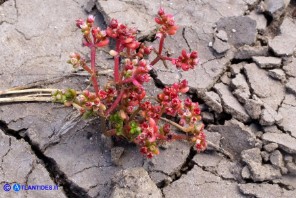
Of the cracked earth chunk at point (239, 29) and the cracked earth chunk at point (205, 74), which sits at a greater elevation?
the cracked earth chunk at point (239, 29)

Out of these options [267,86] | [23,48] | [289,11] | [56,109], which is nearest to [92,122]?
[56,109]

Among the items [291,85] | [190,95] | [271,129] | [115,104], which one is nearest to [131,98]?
[115,104]

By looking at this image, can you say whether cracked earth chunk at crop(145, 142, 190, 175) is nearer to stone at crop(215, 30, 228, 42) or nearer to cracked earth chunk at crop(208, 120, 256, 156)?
cracked earth chunk at crop(208, 120, 256, 156)

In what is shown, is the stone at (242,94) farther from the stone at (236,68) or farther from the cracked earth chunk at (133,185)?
the cracked earth chunk at (133,185)

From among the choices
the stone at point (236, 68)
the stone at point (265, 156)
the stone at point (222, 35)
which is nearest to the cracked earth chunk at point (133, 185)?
the stone at point (265, 156)

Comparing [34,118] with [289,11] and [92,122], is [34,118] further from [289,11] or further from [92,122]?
[289,11]

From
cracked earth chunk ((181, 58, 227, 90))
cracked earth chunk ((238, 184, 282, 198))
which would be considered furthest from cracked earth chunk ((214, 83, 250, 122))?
cracked earth chunk ((238, 184, 282, 198))

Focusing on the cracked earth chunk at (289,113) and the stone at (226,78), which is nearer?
the cracked earth chunk at (289,113)

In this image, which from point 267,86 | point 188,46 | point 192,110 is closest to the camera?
point 192,110
